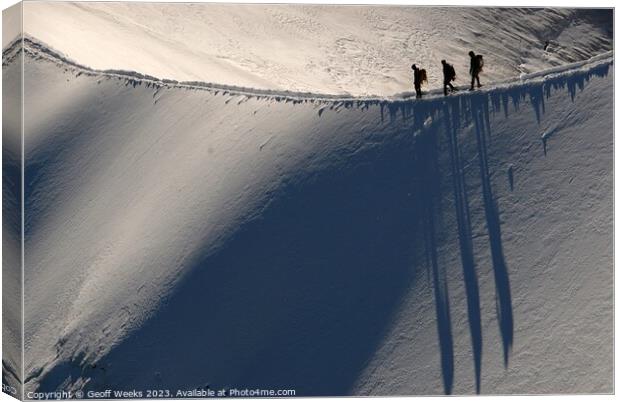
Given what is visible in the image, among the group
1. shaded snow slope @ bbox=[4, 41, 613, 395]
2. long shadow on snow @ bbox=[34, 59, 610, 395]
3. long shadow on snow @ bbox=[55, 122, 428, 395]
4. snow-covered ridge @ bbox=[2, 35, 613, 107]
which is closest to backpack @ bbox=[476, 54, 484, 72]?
snow-covered ridge @ bbox=[2, 35, 613, 107]

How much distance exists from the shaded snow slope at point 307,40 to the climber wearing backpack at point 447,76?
137 mm

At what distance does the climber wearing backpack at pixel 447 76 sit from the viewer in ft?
71.4

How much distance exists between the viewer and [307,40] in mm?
22047

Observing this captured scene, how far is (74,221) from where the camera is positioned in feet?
69.2

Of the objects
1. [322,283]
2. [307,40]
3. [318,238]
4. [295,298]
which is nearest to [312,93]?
[307,40]

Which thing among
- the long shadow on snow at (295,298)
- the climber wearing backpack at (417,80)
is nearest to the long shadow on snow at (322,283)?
the long shadow on snow at (295,298)

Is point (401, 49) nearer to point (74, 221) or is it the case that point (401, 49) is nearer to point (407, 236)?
point (407, 236)

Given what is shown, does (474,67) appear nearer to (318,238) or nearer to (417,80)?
(417,80)

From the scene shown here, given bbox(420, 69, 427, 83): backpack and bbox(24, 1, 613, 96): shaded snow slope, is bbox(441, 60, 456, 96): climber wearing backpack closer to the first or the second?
bbox(24, 1, 613, 96): shaded snow slope

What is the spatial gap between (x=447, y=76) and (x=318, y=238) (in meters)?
3.13

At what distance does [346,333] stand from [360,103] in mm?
3498

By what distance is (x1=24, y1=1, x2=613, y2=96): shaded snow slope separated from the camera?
2134 centimetres

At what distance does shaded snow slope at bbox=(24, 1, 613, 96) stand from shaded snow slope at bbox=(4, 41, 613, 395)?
32 cm

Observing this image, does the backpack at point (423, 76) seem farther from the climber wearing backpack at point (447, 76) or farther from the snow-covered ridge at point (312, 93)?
the climber wearing backpack at point (447, 76)
